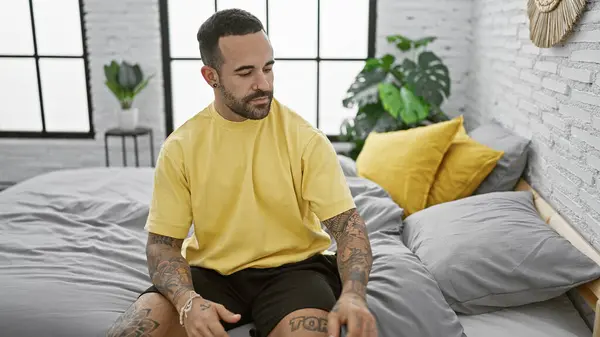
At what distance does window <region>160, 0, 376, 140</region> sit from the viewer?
388 cm

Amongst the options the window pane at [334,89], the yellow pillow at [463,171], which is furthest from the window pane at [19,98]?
the yellow pillow at [463,171]

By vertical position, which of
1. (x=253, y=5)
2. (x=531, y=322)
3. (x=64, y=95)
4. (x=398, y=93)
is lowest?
(x=531, y=322)

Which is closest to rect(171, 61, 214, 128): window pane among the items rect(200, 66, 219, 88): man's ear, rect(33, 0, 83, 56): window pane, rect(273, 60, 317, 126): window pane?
rect(273, 60, 317, 126): window pane

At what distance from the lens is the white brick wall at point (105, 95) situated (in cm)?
383

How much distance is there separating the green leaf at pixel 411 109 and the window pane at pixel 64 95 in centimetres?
244

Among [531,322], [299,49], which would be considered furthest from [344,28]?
[531,322]

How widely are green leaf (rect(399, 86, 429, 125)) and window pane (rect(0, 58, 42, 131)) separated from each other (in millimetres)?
2791

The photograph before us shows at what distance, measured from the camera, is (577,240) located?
1.71 meters

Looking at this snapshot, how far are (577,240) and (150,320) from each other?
1.28 metres

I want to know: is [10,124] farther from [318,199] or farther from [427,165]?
[318,199]

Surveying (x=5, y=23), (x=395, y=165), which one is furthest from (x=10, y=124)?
(x=395, y=165)

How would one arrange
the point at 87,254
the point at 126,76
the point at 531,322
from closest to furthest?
the point at 531,322 < the point at 87,254 < the point at 126,76

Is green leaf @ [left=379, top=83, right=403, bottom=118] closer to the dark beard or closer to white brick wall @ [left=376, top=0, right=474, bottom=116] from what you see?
white brick wall @ [left=376, top=0, right=474, bottom=116]

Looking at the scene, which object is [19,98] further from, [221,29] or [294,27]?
[221,29]
